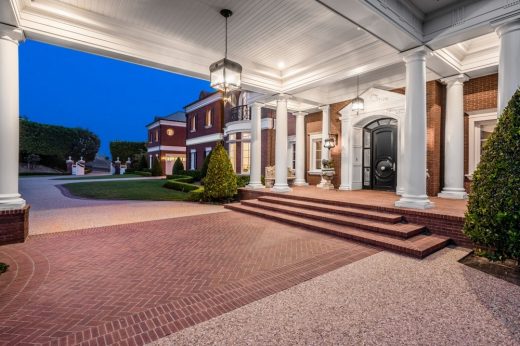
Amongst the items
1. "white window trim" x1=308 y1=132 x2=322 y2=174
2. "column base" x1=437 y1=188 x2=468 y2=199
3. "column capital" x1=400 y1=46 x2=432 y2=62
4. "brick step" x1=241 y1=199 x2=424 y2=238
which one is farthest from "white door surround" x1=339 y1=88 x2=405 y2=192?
"brick step" x1=241 y1=199 x2=424 y2=238

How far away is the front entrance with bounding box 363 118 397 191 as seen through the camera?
1053cm

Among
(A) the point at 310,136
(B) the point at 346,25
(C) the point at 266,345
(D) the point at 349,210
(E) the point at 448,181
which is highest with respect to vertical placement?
(B) the point at 346,25

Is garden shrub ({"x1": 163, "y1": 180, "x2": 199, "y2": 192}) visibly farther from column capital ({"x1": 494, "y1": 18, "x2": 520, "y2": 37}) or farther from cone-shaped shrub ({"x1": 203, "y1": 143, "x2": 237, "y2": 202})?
column capital ({"x1": 494, "y1": 18, "x2": 520, "y2": 37})

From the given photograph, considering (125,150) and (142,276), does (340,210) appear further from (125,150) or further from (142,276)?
(125,150)

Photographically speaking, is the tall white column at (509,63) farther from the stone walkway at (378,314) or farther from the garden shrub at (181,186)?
the garden shrub at (181,186)

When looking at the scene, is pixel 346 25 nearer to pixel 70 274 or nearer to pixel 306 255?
pixel 306 255

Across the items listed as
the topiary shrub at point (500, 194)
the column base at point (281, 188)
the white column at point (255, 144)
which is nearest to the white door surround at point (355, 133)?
the column base at point (281, 188)

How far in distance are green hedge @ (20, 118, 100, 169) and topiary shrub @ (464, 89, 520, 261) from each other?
42.7 m

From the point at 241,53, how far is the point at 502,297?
780cm

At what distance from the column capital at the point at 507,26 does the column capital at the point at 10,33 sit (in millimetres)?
9172

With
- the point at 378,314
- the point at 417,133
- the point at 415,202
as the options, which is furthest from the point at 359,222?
the point at 378,314

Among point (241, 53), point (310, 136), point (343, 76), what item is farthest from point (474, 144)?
point (241, 53)

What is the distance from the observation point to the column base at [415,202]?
5998 millimetres

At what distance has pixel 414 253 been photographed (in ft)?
14.7
